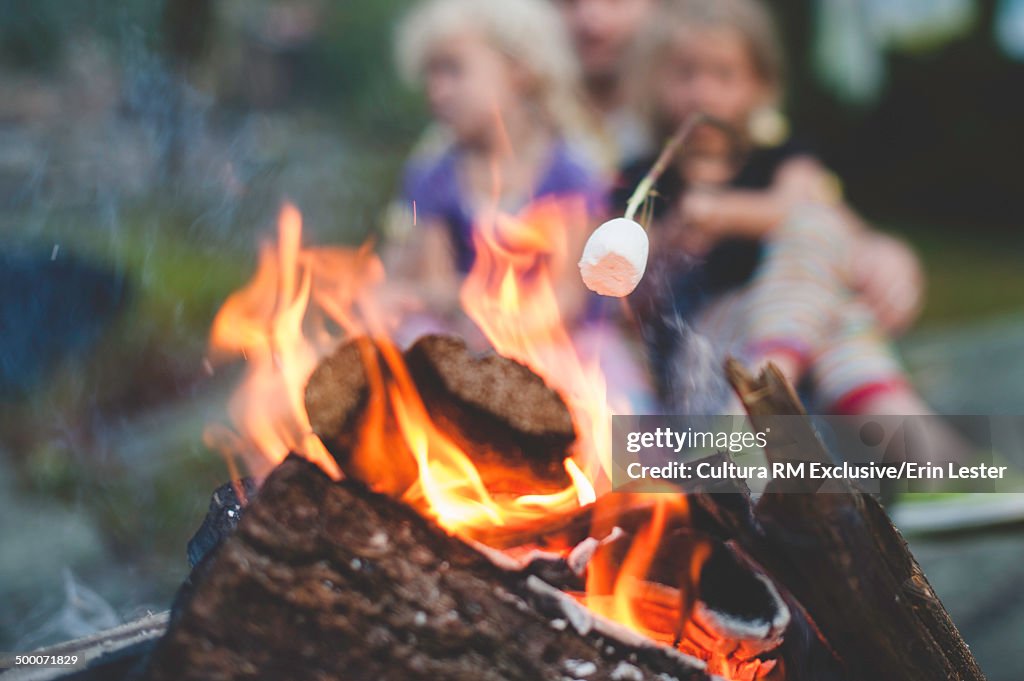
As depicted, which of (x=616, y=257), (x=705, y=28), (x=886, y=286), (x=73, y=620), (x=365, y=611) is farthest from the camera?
(x=705, y=28)

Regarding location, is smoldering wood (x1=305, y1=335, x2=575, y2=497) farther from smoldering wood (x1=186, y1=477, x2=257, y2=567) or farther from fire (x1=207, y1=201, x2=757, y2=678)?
smoldering wood (x1=186, y1=477, x2=257, y2=567)

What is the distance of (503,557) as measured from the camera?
1.32m

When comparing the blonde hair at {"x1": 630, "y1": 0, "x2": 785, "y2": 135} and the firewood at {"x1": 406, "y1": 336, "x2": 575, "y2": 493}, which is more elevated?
the blonde hair at {"x1": 630, "y1": 0, "x2": 785, "y2": 135}

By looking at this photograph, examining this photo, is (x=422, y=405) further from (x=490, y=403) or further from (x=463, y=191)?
(x=463, y=191)

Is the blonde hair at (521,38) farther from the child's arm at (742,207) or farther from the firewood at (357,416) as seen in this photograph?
the firewood at (357,416)

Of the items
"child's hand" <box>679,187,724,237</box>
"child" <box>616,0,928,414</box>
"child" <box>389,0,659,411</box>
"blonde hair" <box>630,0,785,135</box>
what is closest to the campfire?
"child" <box>616,0,928,414</box>

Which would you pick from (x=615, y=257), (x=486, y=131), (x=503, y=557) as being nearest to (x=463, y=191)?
(x=486, y=131)

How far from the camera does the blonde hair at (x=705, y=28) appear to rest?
2955mm

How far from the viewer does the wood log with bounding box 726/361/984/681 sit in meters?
1.29

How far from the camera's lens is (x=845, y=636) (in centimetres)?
134

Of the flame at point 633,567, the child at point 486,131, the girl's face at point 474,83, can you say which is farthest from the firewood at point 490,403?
the girl's face at point 474,83

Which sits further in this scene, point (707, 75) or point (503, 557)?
point (707, 75)
